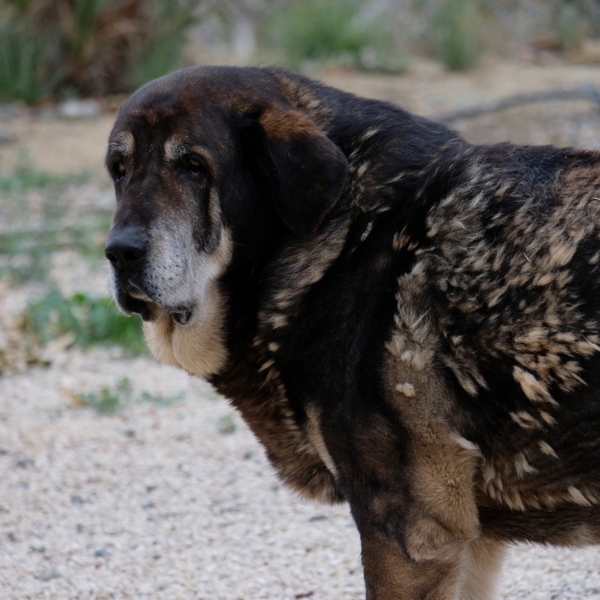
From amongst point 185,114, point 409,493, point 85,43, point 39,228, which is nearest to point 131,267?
point 185,114

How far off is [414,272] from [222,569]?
5.84 feet

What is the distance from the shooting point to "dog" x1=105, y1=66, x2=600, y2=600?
2.76 meters

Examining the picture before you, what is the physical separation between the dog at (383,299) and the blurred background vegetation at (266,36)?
405 inches

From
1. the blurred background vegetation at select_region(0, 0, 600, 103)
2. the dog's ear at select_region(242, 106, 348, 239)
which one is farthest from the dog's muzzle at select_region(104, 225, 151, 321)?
the blurred background vegetation at select_region(0, 0, 600, 103)

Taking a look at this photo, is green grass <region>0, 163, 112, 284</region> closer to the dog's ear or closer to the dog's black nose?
the dog's black nose

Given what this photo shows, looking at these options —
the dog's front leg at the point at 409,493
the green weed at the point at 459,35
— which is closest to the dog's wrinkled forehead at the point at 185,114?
the dog's front leg at the point at 409,493

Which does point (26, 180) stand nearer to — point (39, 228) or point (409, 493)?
point (39, 228)

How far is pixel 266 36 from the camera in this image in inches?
655

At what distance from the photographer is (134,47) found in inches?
522

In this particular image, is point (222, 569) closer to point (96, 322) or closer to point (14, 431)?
point (14, 431)

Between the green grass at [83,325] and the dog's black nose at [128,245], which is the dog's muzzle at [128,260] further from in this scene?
the green grass at [83,325]

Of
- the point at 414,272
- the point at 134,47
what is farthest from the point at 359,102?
the point at 134,47

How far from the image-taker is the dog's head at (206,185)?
3082mm

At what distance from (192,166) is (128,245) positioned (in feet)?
1.17
